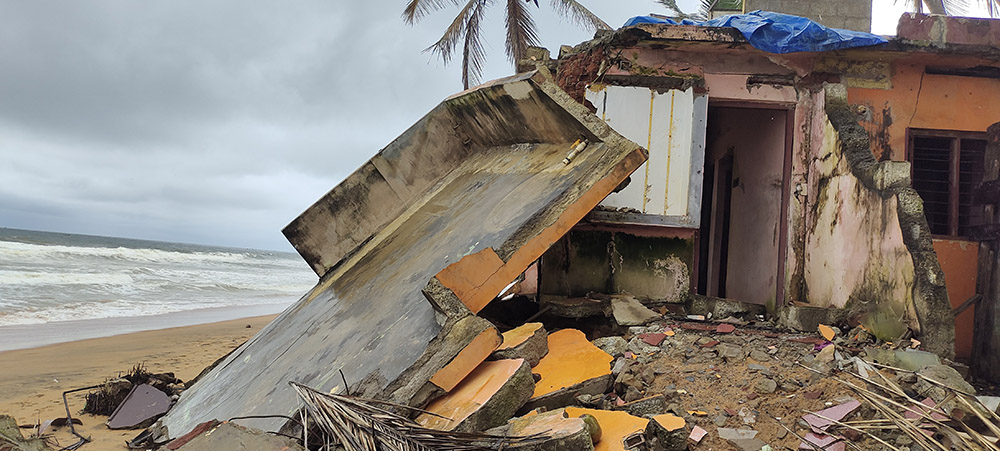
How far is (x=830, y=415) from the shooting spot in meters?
3.08

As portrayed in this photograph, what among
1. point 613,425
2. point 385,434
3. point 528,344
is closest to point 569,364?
point 528,344

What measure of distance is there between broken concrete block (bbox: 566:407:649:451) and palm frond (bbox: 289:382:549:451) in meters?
0.44

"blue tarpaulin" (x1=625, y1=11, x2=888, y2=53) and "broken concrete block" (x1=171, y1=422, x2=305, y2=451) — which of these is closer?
"broken concrete block" (x1=171, y1=422, x2=305, y2=451)

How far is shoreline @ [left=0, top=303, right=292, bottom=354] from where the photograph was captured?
28.7 feet

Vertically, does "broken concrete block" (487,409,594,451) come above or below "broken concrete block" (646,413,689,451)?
above

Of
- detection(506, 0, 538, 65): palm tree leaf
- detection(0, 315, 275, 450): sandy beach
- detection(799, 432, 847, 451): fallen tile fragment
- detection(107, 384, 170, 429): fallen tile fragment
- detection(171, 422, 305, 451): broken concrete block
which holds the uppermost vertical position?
detection(506, 0, 538, 65): palm tree leaf

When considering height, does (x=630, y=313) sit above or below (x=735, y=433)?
above

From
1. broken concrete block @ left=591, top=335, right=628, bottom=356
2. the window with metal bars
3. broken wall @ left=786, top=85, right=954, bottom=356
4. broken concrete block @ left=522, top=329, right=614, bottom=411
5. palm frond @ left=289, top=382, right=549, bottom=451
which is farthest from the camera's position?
the window with metal bars

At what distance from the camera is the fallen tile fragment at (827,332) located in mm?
4359

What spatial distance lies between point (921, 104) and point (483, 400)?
526 centimetres

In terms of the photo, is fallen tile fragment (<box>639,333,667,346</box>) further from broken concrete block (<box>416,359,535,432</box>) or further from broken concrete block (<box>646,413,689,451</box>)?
Answer: broken concrete block (<box>416,359,535,432</box>)

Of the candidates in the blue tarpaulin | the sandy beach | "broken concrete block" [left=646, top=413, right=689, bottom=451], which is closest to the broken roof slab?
"broken concrete block" [left=646, top=413, right=689, bottom=451]

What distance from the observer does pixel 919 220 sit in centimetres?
404

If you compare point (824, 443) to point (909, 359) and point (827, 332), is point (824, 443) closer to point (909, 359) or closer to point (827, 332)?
point (909, 359)
